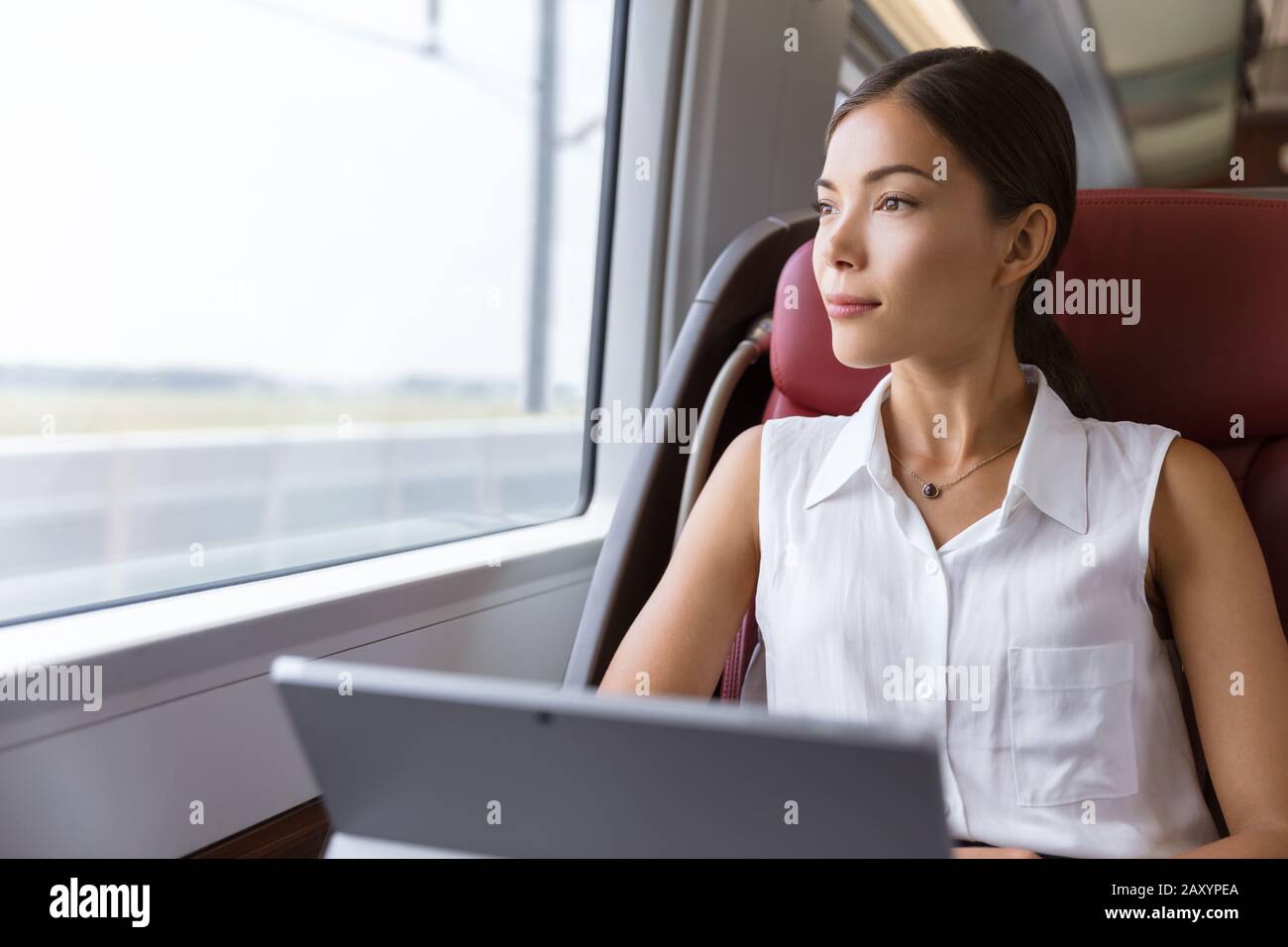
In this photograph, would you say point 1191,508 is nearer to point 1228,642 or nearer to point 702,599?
point 1228,642

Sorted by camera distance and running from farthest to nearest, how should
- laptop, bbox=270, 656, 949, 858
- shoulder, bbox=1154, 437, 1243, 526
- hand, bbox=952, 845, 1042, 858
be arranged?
1. shoulder, bbox=1154, 437, 1243, 526
2. hand, bbox=952, 845, 1042, 858
3. laptop, bbox=270, 656, 949, 858

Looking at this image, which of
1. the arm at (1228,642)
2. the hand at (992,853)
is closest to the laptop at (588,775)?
the hand at (992,853)

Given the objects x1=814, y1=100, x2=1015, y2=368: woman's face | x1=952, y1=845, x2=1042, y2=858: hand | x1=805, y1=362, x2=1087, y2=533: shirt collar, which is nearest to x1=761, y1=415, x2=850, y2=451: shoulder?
x1=805, y1=362, x2=1087, y2=533: shirt collar

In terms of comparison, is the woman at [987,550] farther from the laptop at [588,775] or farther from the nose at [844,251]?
the laptop at [588,775]

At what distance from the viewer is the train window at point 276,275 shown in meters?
1.16

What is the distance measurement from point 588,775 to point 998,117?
0.84m

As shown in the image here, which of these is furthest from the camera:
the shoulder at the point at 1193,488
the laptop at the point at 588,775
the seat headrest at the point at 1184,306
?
the seat headrest at the point at 1184,306

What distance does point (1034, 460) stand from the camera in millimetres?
1062

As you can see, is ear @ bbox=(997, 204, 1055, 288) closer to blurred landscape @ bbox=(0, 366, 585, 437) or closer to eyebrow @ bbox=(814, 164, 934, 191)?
eyebrow @ bbox=(814, 164, 934, 191)

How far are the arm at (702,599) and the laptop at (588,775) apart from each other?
492 millimetres

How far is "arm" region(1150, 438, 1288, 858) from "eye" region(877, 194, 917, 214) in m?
0.38

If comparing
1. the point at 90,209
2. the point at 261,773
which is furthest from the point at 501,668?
the point at 90,209

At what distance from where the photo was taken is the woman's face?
40.5 inches
